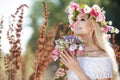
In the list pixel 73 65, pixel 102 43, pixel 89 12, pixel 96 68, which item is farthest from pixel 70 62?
pixel 89 12

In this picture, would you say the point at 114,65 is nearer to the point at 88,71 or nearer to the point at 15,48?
the point at 88,71

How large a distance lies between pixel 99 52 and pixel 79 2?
3.75ft

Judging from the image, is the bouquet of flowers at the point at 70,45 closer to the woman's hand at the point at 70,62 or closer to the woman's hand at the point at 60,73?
the woman's hand at the point at 70,62

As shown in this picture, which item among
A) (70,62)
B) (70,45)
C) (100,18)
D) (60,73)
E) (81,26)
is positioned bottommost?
(60,73)

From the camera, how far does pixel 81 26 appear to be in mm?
6445

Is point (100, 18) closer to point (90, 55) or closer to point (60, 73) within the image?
point (90, 55)

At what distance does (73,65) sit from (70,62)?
5 centimetres

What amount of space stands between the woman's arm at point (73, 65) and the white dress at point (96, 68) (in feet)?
0.41

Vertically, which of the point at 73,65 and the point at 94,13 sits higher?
the point at 94,13

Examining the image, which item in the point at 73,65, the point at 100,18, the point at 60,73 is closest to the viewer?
the point at 73,65

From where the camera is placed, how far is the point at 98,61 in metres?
6.38

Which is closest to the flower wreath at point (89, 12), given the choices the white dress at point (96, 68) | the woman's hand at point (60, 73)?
the white dress at point (96, 68)

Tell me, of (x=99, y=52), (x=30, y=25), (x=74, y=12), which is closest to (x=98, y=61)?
(x=99, y=52)

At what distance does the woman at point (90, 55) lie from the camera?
6.33 metres
